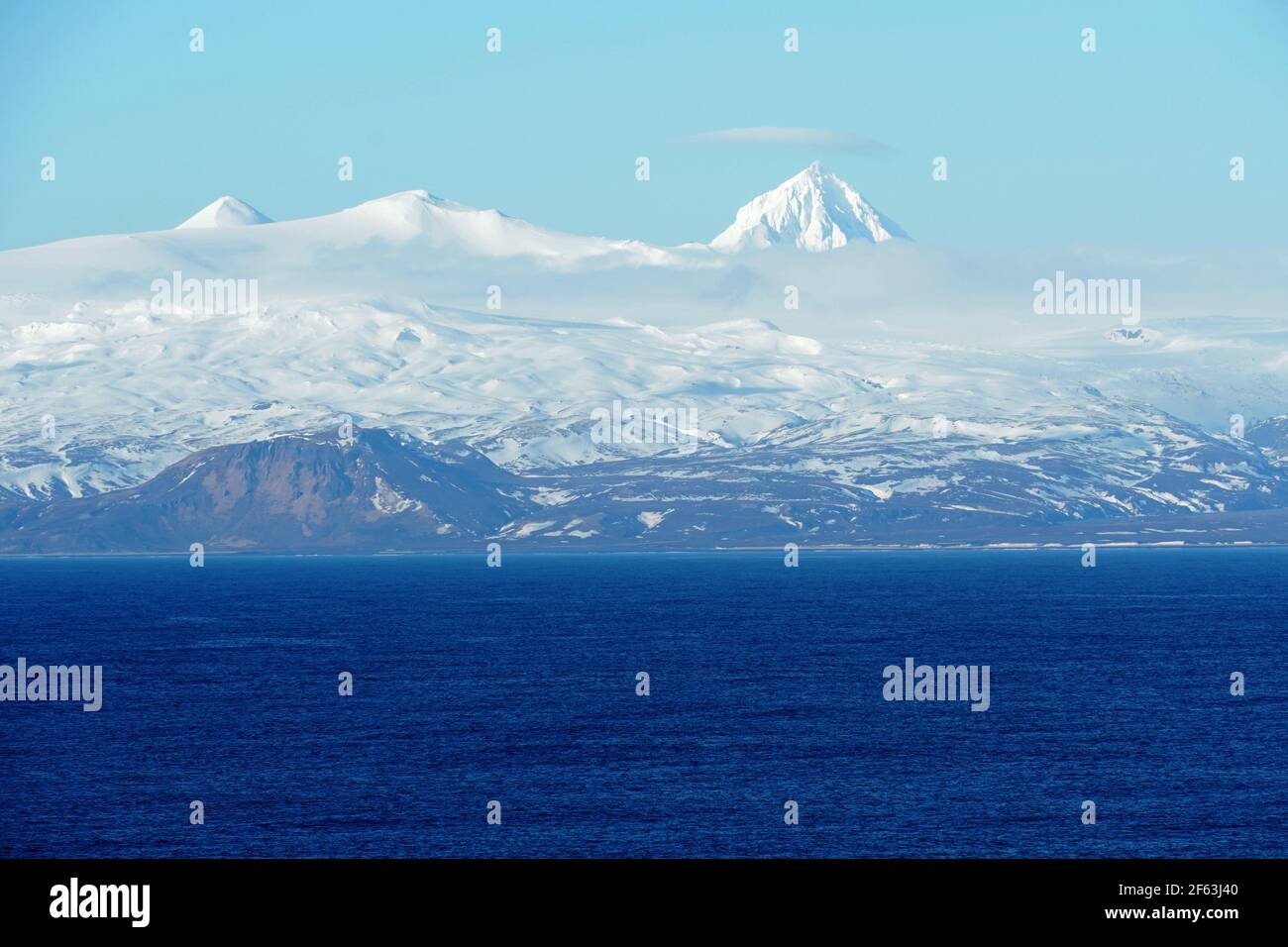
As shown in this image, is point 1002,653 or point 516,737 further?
point 1002,653

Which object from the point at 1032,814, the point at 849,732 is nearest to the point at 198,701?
the point at 849,732
